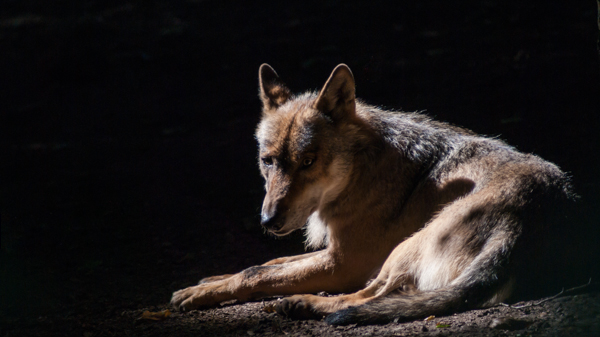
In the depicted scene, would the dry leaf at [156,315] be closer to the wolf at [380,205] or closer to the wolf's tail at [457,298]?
the wolf at [380,205]

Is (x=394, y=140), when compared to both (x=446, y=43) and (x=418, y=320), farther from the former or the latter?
(x=446, y=43)

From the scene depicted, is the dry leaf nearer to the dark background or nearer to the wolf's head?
the wolf's head

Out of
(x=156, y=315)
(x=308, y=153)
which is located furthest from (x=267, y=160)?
(x=156, y=315)

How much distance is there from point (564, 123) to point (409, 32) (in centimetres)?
234

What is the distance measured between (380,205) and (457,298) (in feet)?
3.79

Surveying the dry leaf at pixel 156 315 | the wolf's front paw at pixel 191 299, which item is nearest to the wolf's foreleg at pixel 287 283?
the wolf's front paw at pixel 191 299

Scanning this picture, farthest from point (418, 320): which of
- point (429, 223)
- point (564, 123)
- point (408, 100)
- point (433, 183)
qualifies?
point (564, 123)

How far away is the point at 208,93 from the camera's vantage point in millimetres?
6145

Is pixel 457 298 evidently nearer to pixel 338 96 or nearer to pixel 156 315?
pixel 338 96

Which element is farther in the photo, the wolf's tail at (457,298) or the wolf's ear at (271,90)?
the wolf's ear at (271,90)

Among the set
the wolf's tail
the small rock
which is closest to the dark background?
the wolf's tail

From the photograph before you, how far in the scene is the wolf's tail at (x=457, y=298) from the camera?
3010mm

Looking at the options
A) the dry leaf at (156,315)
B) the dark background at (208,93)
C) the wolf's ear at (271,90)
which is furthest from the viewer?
the dark background at (208,93)

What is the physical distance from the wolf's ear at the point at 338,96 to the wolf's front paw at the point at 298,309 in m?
1.55
